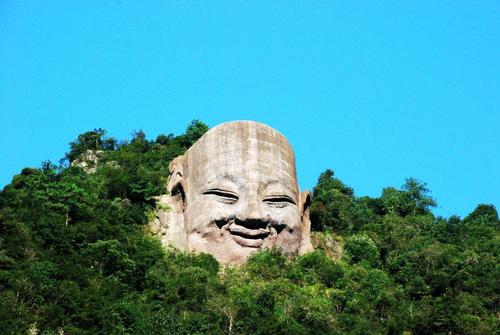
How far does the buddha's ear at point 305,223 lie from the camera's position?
44.4 metres

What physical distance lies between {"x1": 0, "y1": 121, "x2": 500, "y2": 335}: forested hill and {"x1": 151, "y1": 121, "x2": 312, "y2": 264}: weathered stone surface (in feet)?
2.39

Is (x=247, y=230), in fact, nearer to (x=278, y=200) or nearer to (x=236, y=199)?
(x=236, y=199)

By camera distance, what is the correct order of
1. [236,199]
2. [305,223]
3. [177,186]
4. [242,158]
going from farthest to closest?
[305,223] < [177,186] < [242,158] < [236,199]

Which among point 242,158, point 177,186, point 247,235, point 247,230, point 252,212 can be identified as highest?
point 242,158

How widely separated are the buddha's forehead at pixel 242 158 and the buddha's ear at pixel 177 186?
339 mm

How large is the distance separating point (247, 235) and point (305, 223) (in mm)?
2932

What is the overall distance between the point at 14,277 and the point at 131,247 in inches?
205

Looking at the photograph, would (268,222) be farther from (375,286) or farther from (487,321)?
(487,321)

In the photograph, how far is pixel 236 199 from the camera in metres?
43.3

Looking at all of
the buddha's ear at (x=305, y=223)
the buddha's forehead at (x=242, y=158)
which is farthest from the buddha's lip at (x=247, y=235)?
the buddha's ear at (x=305, y=223)

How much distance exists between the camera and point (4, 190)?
43.9m

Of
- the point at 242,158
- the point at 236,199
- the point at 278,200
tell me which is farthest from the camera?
the point at 242,158

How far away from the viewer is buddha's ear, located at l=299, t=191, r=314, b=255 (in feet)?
146

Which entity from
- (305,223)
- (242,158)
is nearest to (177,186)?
(242,158)
